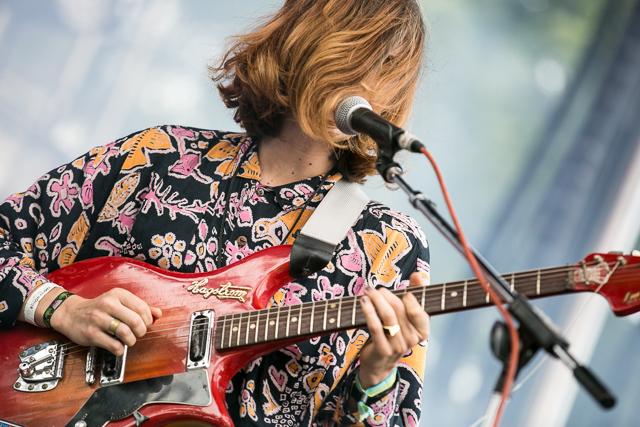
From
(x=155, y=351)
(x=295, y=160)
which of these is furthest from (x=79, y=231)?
(x=295, y=160)

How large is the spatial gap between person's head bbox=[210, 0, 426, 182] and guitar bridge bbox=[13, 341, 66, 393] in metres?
0.79

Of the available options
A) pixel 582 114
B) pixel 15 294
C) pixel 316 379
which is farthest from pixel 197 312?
pixel 582 114

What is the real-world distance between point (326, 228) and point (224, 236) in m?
0.26

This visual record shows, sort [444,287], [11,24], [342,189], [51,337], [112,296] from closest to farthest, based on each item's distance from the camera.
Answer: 1. [444,287]
2. [112,296]
3. [51,337]
4. [342,189]
5. [11,24]

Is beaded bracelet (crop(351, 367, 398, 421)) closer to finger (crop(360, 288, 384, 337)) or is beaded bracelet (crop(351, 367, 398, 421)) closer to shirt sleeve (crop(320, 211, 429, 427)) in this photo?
shirt sleeve (crop(320, 211, 429, 427))

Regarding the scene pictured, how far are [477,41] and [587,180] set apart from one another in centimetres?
83

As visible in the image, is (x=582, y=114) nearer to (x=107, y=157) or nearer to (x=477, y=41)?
(x=477, y=41)

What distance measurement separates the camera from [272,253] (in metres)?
1.41

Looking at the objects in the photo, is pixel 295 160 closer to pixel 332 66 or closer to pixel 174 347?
pixel 332 66

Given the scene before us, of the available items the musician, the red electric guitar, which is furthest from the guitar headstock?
the musician

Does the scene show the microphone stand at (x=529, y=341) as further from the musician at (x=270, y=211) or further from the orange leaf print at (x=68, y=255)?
the orange leaf print at (x=68, y=255)

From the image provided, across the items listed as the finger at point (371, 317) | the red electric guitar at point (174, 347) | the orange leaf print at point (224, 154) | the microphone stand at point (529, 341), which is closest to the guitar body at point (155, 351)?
the red electric guitar at point (174, 347)

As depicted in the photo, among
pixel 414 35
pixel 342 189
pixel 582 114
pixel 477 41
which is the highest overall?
pixel 477 41

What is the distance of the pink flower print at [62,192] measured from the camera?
1.62 metres
